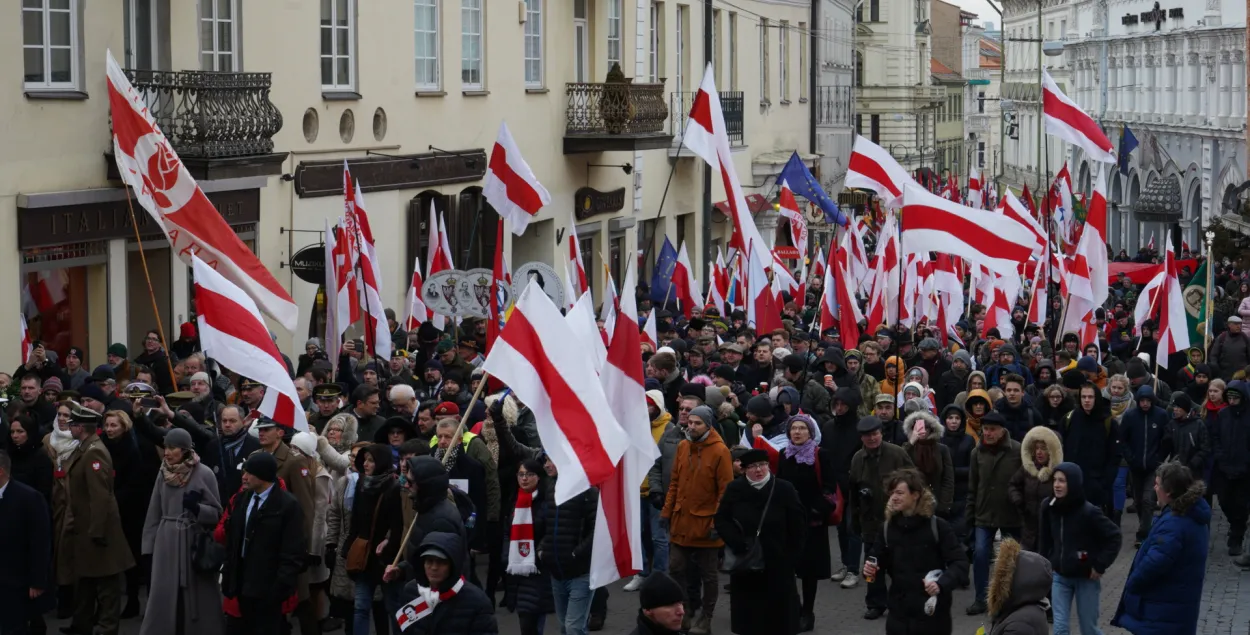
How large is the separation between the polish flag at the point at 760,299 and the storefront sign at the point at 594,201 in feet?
27.9

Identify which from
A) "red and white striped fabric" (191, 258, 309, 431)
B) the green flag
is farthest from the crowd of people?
the green flag

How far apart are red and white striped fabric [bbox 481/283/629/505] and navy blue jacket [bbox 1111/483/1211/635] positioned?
2.90m

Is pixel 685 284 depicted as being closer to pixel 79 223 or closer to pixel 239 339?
pixel 79 223

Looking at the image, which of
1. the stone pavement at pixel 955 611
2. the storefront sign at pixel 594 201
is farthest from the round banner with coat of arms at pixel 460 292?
the storefront sign at pixel 594 201

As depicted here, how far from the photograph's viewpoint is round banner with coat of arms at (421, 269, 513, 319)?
19.0m

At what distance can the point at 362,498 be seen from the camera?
11.2 metres

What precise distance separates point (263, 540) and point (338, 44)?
1368 centimetres

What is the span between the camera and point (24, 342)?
55.1 ft

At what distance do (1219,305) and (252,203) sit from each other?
535 inches

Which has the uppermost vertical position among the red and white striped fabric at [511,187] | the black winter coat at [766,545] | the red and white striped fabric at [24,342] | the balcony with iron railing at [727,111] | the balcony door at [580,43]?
the balcony door at [580,43]

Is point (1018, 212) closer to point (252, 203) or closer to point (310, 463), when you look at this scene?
point (252, 203)

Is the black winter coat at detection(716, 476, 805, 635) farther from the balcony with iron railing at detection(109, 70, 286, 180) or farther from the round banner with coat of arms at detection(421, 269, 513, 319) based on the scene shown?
the balcony with iron railing at detection(109, 70, 286, 180)

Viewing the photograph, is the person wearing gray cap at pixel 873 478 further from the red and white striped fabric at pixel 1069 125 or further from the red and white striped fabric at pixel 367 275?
the red and white striped fabric at pixel 1069 125

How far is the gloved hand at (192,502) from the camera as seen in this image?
11000 mm
